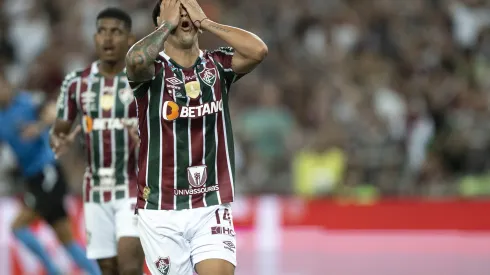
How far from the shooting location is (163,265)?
19.8 feet

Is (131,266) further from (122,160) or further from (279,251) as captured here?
(279,251)

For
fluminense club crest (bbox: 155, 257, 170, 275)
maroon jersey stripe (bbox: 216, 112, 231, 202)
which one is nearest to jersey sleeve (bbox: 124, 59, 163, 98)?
maroon jersey stripe (bbox: 216, 112, 231, 202)

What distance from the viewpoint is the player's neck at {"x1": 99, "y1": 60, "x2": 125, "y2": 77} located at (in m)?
7.70

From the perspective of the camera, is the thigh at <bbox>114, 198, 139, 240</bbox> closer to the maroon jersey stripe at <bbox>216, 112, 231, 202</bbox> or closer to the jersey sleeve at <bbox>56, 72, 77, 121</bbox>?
the jersey sleeve at <bbox>56, 72, 77, 121</bbox>

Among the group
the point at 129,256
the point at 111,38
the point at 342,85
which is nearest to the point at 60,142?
the point at 111,38

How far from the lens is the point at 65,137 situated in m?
7.66

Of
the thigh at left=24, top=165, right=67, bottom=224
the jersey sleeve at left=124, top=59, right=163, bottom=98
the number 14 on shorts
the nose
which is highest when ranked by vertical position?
the nose

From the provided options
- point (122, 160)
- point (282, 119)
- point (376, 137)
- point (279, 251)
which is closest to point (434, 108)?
point (376, 137)

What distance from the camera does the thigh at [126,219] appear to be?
7559 mm

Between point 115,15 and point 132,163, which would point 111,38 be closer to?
point 115,15

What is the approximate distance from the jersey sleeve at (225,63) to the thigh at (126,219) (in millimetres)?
1774

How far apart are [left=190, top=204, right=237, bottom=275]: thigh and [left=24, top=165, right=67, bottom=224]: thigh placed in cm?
434

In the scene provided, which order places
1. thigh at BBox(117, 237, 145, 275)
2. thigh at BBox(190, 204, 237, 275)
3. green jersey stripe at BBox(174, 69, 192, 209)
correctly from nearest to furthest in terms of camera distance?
1. thigh at BBox(190, 204, 237, 275)
2. green jersey stripe at BBox(174, 69, 192, 209)
3. thigh at BBox(117, 237, 145, 275)

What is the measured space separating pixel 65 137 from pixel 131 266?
1.10 m
